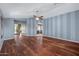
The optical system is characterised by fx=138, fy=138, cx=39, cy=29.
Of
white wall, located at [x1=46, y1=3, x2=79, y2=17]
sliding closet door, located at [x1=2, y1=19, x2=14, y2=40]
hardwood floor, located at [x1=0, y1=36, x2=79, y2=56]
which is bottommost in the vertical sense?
hardwood floor, located at [x1=0, y1=36, x2=79, y2=56]

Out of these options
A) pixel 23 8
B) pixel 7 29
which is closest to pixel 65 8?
pixel 23 8

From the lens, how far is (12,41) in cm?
241

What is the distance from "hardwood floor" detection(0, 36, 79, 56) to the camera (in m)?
2.37

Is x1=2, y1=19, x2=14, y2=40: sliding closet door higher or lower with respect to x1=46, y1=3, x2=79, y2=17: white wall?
lower

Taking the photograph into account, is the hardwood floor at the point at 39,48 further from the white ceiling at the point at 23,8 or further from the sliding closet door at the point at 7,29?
the white ceiling at the point at 23,8

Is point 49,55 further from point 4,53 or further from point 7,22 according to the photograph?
point 7,22

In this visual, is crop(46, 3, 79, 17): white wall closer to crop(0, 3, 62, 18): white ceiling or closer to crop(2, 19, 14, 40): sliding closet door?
crop(0, 3, 62, 18): white ceiling

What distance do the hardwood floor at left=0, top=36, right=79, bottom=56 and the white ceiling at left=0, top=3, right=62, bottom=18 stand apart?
43 cm

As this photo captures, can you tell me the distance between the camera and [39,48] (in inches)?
95.0

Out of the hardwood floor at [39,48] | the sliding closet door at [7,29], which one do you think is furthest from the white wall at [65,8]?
the sliding closet door at [7,29]

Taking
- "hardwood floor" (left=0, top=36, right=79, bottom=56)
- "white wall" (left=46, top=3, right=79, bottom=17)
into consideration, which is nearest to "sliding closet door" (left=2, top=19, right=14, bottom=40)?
"hardwood floor" (left=0, top=36, right=79, bottom=56)

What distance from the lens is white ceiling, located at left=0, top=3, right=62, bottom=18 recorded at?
237 centimetres

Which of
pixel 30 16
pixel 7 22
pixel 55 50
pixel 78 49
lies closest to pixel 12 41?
pixel 7 22

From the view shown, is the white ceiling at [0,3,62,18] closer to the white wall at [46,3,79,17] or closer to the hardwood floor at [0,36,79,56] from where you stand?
the white wall at [46,3,79,17]
